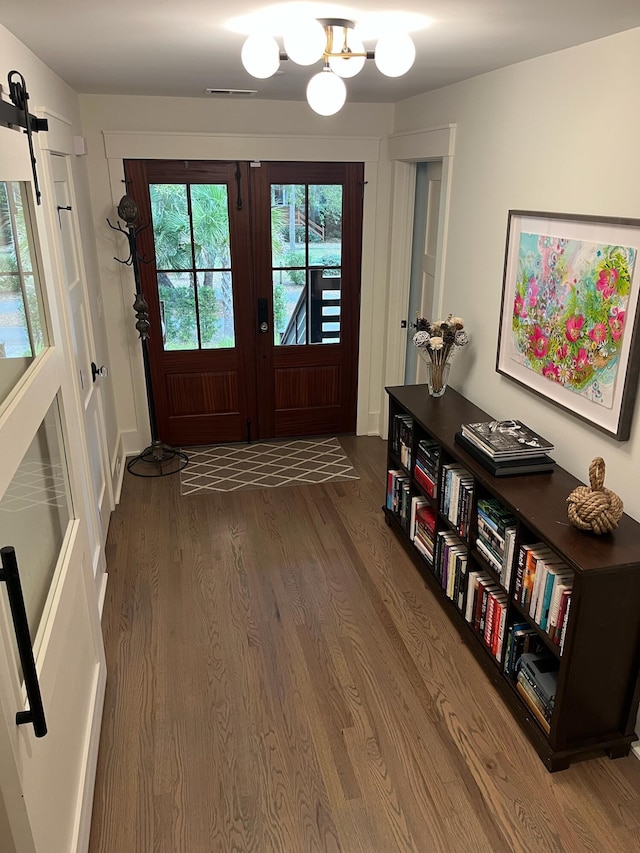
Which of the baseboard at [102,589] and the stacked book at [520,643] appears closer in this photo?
the stacked book at [520,643]

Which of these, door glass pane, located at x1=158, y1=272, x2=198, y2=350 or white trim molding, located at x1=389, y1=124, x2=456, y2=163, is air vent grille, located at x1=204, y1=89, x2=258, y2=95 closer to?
white trim molding, located at x1=389, y1=124, x2=456, y2=163

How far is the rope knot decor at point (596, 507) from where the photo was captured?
6.75ft

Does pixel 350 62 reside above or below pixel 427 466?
above

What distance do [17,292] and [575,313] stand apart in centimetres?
196

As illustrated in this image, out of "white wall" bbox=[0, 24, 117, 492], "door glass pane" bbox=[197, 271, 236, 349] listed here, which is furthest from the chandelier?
"door glass pane" bbox=[197, 271, 236, 349]

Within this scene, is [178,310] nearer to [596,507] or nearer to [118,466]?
[118,466]

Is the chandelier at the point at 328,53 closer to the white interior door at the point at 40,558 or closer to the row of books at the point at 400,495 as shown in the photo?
the white interior door at the point at 40,558

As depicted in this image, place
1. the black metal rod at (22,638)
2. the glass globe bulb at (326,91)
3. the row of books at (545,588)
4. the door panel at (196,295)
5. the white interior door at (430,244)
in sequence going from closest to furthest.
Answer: the black metal rod at (22,638) < the glass globe bulb at (326,91) < the row of books at (545,588) < the white interior door at (430,244) < the door panel at (196,295)

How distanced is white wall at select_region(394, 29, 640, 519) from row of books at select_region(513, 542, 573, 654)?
0.35 meters

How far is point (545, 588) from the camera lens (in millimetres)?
2172

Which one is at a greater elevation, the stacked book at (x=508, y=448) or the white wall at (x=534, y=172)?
the white wall at (x=534, y=172)

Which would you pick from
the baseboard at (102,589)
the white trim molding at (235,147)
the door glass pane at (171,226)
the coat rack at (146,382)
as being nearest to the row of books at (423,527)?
the baseboard at (102,589)

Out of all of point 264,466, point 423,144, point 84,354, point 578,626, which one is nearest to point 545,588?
point 578,626

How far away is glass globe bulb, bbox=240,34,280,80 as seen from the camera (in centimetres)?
187
